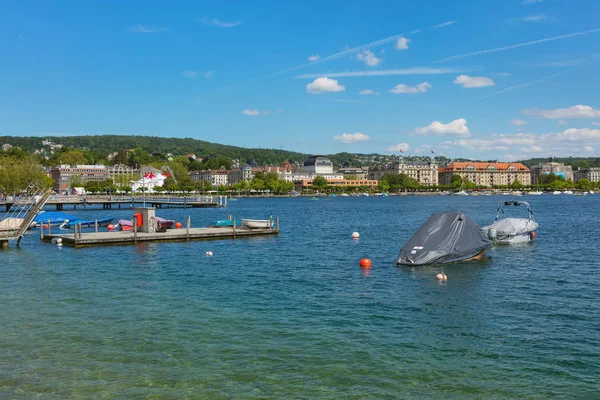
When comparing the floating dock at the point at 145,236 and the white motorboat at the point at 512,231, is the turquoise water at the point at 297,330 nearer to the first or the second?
the floating dock at the point at 145,236

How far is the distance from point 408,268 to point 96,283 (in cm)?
1770

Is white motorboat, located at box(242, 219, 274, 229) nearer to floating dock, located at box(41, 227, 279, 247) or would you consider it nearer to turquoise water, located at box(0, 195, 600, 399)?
floating dock, located at box(41, 227, 279, 247)

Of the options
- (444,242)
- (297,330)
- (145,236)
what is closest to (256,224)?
(145,236)

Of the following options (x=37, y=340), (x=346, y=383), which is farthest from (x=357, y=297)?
(x=37, y=340)

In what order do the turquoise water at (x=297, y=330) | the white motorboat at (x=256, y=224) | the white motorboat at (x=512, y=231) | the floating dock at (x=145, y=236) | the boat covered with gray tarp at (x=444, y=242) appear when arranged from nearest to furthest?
the turquoise water at (x=297, y=330)
the boat covered with gray tarp at (x=444, y=242)
the floating dock at (x=145, y=236)
the white motorboat at (x=512, y=231)
the white motorboat at (x=256, y=224)

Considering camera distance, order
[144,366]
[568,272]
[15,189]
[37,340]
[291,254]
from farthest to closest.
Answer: [15,189] → [291,254] → [568,272] → [37,340] → [144,366]

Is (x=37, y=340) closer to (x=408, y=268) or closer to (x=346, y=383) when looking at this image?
(x=346, y=383)

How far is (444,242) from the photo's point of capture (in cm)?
3466

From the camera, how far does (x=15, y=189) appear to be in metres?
123

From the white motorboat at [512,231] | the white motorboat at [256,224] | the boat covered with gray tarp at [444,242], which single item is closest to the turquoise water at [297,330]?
the boat covered with gray tarp at [444,242]

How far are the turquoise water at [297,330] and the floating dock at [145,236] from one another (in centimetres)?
895

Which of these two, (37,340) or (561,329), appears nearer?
(37,340)

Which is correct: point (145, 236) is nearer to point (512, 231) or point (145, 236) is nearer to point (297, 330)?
point (297, 330)

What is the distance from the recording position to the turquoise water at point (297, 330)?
47.6 feet
